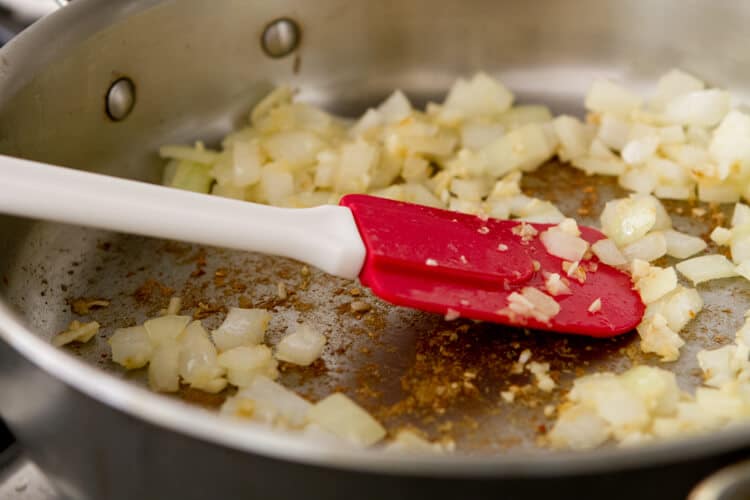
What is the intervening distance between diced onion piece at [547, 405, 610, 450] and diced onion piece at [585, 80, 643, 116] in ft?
2.46

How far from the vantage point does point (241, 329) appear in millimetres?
1289

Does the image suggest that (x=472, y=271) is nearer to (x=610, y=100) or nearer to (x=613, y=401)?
(x=613, y=401)

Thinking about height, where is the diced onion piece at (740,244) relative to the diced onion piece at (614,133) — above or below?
below

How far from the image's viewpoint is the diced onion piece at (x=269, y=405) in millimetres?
1120

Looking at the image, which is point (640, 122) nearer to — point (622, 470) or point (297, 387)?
point (297, 387)

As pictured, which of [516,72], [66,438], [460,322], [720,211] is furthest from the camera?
[516,72]

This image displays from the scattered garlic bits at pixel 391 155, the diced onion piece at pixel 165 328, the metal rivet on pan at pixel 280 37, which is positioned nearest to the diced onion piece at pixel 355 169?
the scattered garlic bits at pixel 391 155

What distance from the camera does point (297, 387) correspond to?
1227mm

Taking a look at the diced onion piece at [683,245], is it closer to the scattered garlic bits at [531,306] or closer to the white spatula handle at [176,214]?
the scattered garlic bits at [531,306]

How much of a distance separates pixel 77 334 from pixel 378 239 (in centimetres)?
44

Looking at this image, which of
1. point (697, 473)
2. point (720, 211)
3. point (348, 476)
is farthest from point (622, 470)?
point (720, 211)

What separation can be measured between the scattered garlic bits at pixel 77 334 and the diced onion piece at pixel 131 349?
44mm

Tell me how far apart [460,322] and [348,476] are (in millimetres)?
526

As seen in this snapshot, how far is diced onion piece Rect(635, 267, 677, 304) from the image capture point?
1.32 m
